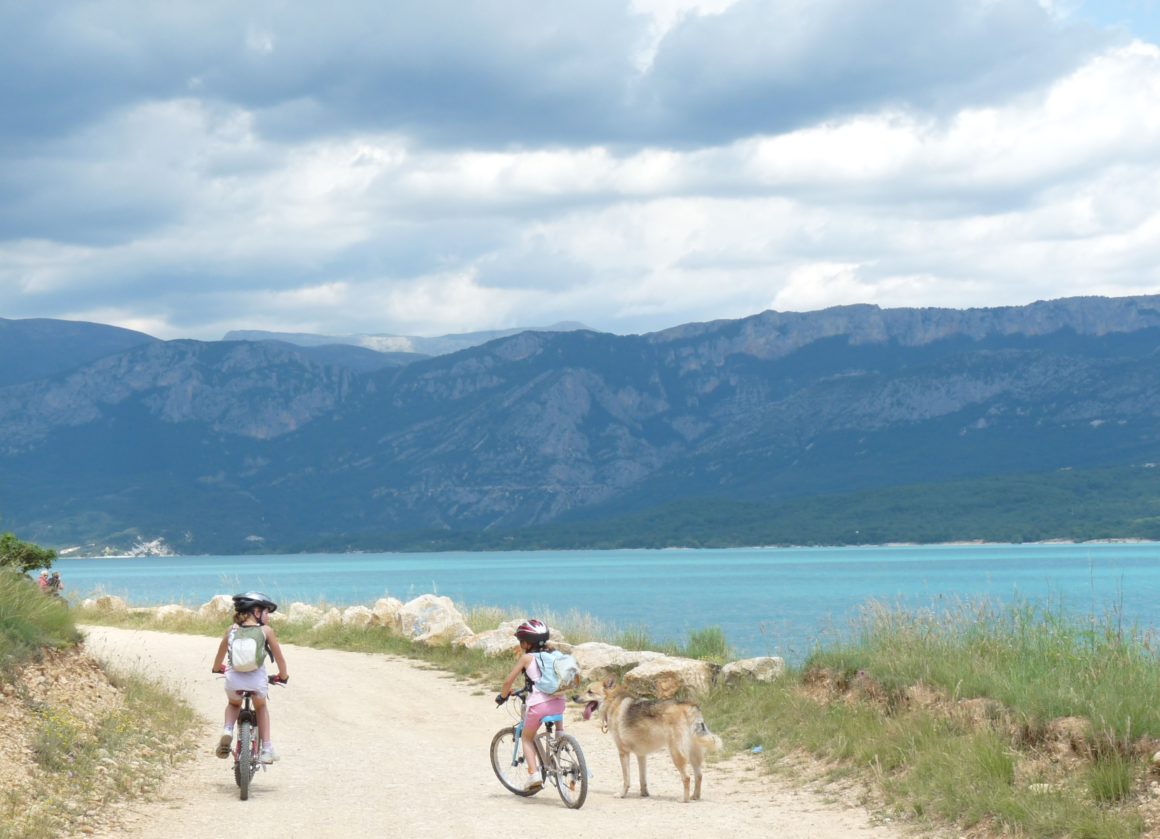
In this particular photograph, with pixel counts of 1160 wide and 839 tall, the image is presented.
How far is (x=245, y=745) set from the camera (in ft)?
37.9

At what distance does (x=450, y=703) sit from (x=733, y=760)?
5.94 metres

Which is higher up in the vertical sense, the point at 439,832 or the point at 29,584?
the point at 29,584

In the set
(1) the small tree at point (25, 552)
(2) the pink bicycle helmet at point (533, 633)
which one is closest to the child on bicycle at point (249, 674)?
(2) the pink bicycle helmet at point (533, 633)

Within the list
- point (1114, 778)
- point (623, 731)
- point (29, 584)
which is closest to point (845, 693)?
point (623, 731)

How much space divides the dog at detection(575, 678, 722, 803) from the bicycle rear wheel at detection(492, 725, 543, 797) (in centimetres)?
75

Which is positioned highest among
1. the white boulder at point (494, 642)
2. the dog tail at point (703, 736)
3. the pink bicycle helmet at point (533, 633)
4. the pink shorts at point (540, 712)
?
the pink bicycle helmet at point (533, 633)

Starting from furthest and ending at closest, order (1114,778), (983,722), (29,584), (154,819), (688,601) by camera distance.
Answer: (688,601) < (29,584) < (983,722) < (154,819) < (1114,778)

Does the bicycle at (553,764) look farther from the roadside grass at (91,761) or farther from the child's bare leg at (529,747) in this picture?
the roadside grass at (91,761)

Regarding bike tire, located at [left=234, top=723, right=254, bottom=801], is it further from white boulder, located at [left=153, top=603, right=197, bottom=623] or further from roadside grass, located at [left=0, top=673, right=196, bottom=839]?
white boulder, located at [left=153, top=603, right=197, bottom=623]

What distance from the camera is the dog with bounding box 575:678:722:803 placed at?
11.4 m

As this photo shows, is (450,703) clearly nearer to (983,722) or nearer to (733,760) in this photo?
(733,760)

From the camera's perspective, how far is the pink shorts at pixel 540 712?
1145 cm

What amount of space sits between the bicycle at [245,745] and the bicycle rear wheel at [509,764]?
217 cm

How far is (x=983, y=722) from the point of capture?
11539mm
